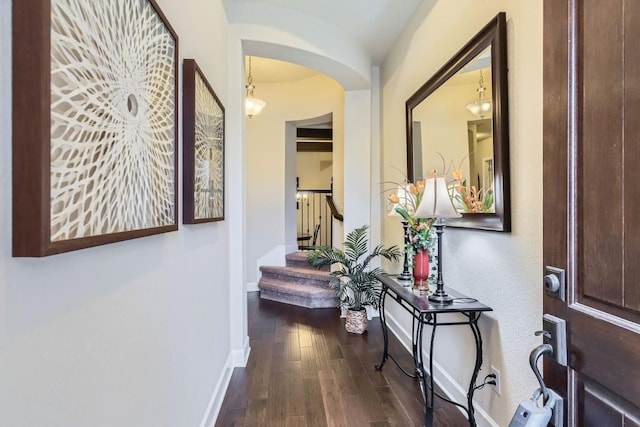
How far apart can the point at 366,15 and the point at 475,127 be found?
1.66 m

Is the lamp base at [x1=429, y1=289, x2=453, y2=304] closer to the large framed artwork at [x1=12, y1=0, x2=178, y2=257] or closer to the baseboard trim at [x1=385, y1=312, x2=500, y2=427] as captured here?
the baseboard trim at [x1=385, y1=312, x2=500, y2=427]

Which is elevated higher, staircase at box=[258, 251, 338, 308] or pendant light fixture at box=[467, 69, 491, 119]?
pendant light fixture at box=[467, 69, 491, 119]

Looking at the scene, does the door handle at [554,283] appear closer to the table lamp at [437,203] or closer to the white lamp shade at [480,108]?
the table lamp at [437,203]

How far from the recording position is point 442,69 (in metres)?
2.25

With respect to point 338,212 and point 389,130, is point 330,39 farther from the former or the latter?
point 338,212

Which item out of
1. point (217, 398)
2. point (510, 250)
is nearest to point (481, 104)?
point (510, 250)

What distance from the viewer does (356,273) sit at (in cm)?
357

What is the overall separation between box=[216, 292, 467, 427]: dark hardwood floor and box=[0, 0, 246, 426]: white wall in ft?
1.51

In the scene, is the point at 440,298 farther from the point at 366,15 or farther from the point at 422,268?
the point at 366,15


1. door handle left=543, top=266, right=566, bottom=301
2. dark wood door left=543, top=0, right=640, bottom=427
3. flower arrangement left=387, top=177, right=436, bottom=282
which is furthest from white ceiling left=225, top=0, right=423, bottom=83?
door handle left=543, top=266, right=566, bottom=301

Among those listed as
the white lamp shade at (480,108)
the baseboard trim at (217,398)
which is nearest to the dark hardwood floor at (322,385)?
the baseboard trim at (217,398)

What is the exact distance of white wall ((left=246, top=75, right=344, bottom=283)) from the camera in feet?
17.3

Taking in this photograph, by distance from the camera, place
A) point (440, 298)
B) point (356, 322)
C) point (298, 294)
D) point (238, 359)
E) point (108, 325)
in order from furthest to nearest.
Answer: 1. point (298, 294)
2. point (356, 322)
3. point (238, 359)
4. point (440, 298)
5. point (108, 325)

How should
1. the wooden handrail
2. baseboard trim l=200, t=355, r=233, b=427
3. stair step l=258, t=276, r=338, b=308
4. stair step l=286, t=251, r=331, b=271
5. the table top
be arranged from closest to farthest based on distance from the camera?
the table top
baseboard trim l=200, t=355, r=233, b=427
stair step l=258, t=276, r=338, b=308
the wooden handrail
stair step l=286, t=251, r=331, b=271
